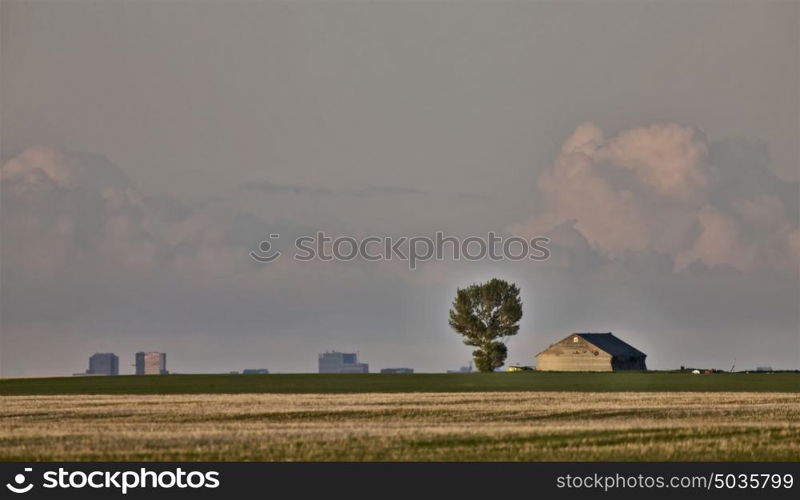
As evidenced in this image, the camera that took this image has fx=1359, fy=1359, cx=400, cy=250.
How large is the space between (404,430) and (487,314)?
141 meters

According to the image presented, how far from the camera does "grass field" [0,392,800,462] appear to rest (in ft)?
147

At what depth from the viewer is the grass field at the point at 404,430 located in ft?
147

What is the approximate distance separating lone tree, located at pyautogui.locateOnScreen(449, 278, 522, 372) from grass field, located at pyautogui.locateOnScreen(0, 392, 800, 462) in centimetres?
11261

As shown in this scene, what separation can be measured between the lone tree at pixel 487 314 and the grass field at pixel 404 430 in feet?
369
